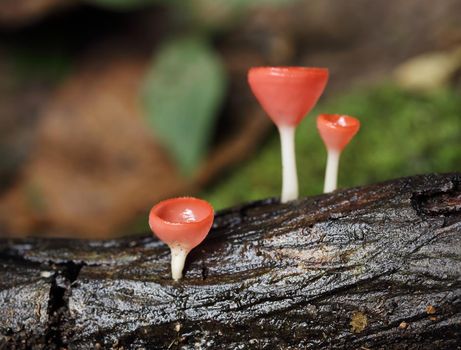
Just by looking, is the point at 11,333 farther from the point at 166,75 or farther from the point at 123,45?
the point at 123,45

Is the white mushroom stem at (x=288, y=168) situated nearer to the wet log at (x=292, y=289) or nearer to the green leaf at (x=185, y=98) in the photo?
the wet log at (x=292, y=289)

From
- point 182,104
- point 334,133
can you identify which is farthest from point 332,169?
point 182,104

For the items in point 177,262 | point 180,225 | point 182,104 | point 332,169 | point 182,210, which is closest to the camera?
point 180,225

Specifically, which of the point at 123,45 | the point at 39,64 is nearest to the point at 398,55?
the point at 123,45

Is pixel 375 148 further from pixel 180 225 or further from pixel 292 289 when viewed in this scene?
pixel 180 225

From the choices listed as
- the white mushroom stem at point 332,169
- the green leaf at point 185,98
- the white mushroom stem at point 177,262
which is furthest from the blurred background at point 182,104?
the white mushroom stem at point 177,262

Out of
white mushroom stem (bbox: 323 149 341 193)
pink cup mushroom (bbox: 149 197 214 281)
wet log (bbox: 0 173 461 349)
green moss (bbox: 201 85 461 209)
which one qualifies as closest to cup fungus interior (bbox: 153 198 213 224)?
pink cup mushroom (bbox: 149 197 214 281)
